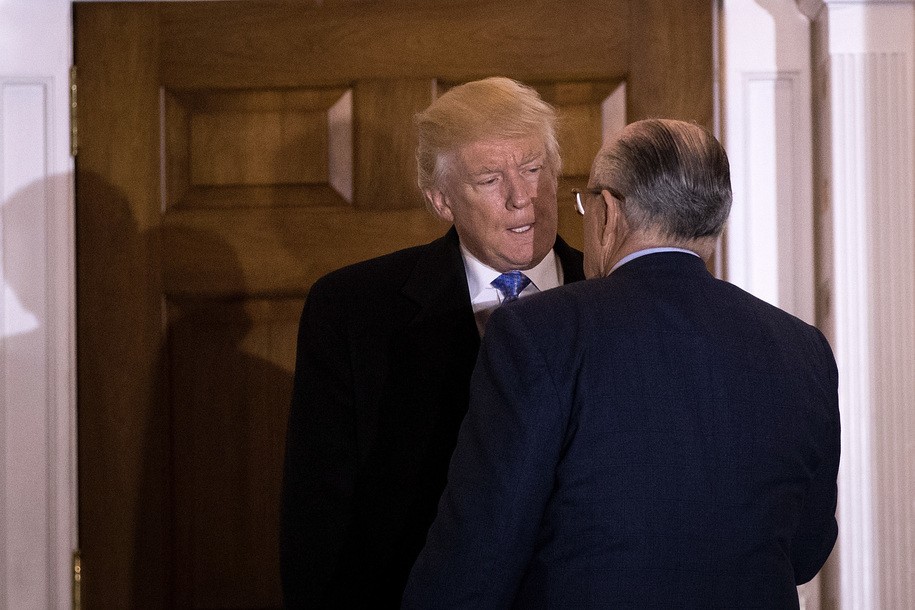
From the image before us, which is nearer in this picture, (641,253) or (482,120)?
(641,253)

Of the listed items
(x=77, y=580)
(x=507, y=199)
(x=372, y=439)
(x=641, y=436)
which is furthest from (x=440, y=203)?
(x=77, y=580)

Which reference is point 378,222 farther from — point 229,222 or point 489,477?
point 489,477

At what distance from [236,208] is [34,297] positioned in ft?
1.71

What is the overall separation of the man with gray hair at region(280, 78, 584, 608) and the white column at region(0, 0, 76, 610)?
2.64 feet

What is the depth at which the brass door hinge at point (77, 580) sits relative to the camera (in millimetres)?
2357

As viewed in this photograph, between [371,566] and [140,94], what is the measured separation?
1.28m

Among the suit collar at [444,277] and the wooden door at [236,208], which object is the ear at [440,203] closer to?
the suit collar at [444,277]

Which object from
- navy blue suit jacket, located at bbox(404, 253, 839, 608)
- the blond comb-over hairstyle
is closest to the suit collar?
the blond comb-over hairstyle

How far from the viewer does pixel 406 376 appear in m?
1.83

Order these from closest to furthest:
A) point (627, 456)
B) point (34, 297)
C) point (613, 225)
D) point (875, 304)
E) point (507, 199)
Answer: point (627, 456) < point (613, 225) < point (507, 199) < point (875, 304) < point (34, 297)

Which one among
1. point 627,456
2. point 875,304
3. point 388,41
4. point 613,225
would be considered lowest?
point 627,456

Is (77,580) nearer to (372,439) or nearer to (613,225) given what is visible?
(372,439)

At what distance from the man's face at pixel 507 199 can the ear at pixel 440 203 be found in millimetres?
55

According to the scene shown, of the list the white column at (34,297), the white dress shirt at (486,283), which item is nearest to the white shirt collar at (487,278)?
the white dress shirt at (486,283)
